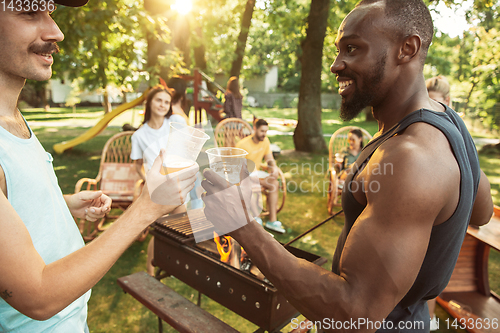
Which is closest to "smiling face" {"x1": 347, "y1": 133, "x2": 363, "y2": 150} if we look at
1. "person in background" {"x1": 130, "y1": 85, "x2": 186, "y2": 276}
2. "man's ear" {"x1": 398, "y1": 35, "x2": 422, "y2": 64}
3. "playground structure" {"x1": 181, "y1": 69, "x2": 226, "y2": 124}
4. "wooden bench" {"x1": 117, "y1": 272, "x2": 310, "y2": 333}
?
"person in background" {"x1": 130, "y1": 85, "x2": 186, "y2": 276}

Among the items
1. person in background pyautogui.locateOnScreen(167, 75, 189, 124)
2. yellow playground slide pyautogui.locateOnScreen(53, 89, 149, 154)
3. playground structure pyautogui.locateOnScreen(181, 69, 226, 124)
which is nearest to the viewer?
person in background pyautogui.locateOnScreen(167, 75, 189, 124)

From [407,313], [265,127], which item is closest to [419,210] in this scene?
[407,313]

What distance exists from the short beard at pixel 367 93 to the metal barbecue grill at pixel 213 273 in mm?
1283

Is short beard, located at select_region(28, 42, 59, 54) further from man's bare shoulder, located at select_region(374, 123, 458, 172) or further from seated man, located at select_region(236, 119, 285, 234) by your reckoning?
seated man, located at select_region(236, 119, 285, 234)

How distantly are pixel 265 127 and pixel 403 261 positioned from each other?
15.1 ft

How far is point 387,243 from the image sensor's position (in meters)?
1.06

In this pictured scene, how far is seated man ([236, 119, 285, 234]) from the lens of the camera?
532 cm

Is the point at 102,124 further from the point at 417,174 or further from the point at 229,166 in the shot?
the point at 417,174

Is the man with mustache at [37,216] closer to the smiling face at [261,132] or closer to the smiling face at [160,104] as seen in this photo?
the smiling face at [160,104]

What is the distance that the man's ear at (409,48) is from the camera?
4.40 ft

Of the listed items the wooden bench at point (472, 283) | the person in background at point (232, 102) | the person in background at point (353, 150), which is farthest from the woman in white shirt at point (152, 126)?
the person in background at point (232, 102)

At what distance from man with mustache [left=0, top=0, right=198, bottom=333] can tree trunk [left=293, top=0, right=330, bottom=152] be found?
10.1 meters

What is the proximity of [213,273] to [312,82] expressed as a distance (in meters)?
9.50

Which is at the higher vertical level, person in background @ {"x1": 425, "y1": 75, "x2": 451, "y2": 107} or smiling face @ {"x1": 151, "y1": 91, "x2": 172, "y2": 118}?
person in background @ {"x1": 425, "y1": 75, "x2": 451, "y2": 107}
